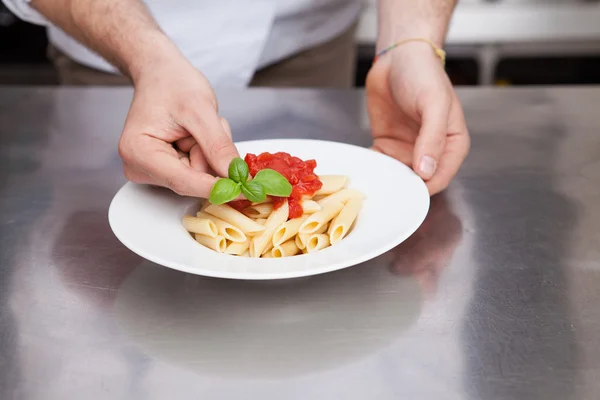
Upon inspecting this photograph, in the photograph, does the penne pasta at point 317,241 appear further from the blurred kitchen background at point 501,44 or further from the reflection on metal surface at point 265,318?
the blurred kitchen background at point 501,44

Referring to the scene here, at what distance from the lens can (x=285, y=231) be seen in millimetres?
896

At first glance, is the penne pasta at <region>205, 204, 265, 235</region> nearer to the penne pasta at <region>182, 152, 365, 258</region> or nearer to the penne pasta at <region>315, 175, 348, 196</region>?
the penne pasta at <region>182, 152, 365, 258</region>

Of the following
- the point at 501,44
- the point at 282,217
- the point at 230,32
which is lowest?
the point at 501,44

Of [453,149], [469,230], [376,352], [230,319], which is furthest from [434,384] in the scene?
[453,149]

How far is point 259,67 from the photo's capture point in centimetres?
166

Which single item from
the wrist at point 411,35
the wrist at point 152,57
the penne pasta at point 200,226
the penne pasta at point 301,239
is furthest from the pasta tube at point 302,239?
the wrist at point 411,35

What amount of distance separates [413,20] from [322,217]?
1.69ft

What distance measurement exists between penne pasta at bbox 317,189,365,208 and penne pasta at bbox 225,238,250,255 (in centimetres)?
12

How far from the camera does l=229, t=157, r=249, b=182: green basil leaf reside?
843 mm

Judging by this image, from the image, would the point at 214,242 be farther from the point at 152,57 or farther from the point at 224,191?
the point at 152,57

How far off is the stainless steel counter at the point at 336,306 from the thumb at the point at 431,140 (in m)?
0.07

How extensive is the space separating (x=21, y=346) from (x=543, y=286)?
1.84 feet

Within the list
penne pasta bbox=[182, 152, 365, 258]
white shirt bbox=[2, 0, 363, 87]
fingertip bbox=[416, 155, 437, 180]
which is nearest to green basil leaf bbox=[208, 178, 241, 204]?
penne pasta bbox=[182, 152, 365, 258]

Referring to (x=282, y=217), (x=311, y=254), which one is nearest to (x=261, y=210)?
(x=282, y=217)
